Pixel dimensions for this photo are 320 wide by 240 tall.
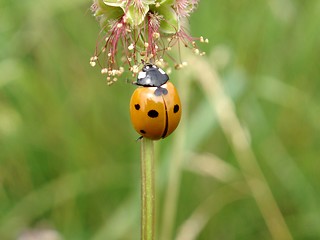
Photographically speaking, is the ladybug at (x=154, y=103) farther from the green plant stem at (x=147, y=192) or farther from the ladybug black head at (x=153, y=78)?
the green plant stem at (x=147, y=192)

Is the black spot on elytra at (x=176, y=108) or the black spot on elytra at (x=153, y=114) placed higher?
the black spot on elytra at (x=176, y=108)

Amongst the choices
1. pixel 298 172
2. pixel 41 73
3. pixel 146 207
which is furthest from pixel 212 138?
pixel 146 207

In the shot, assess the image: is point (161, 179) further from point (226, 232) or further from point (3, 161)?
point (3, 161)

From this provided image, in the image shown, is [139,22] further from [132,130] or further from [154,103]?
[132,130]

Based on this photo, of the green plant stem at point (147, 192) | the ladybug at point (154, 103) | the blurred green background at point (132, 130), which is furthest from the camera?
the blurred green background at point (132, 130)

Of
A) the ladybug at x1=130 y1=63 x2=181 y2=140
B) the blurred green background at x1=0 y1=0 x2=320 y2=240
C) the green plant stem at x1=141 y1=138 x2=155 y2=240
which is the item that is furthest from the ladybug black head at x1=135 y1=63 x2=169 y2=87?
the blurred green background at x1=0 y1=0 x2=320 y2=240

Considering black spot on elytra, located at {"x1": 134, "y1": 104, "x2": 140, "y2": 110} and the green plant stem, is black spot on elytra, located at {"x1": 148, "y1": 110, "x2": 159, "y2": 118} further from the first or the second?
the green plant stem

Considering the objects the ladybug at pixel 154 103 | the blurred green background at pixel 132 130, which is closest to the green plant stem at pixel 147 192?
the ladybug at pixel 154 103
